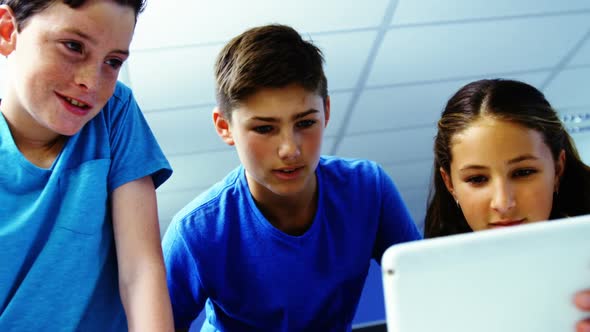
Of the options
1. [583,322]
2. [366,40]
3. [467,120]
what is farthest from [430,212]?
[366,40]

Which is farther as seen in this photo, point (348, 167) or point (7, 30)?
point (348, 167)

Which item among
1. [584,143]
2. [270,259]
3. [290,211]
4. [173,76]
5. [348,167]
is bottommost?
[270,259]

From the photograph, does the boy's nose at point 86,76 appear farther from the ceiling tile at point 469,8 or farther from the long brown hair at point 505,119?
the ceiling tile at point 469,8

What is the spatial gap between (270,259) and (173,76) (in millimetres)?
1922

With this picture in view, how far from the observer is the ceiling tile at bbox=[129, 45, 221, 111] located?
2.85m

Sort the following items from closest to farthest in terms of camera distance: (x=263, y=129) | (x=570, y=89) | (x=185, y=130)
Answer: (x=263, y=129), (x=185, y=130), (x=570, y=89)

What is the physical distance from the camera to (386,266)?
1.38 ft

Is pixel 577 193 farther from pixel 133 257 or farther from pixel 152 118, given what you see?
pixel 152 118

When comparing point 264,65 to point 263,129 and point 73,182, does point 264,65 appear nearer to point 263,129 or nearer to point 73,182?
point 263,129

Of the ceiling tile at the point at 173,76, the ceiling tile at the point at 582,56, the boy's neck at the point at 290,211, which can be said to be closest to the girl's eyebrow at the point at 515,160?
the boy's neck at the point at 290,211

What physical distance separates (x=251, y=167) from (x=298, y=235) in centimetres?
22

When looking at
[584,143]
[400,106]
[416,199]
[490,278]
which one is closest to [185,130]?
[400,106]

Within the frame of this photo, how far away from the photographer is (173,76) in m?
3.04

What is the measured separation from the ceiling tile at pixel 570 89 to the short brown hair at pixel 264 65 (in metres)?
2.81
